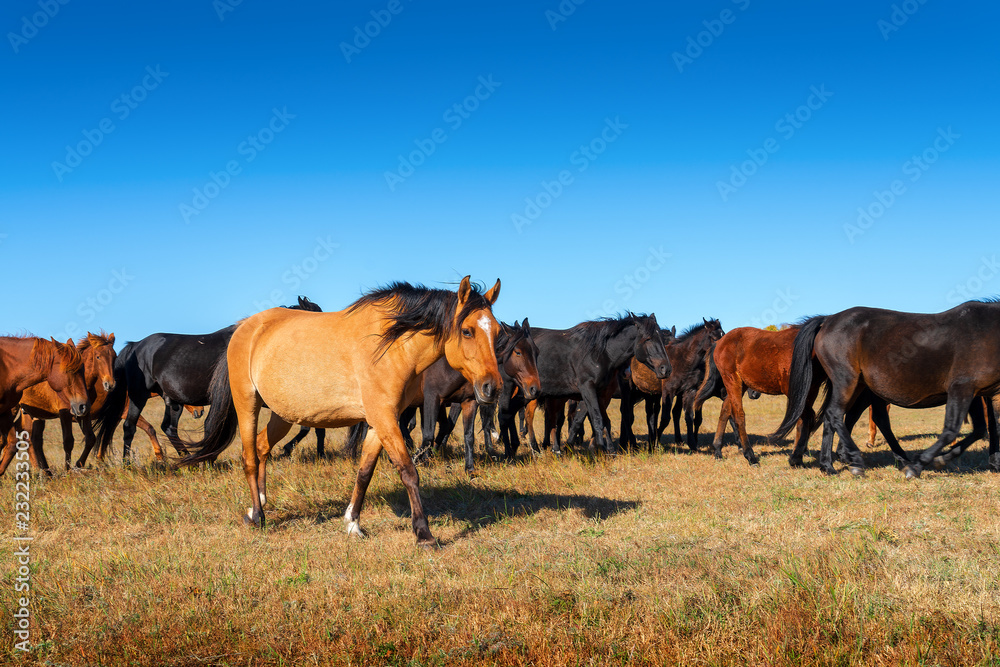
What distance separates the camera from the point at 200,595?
4504mm

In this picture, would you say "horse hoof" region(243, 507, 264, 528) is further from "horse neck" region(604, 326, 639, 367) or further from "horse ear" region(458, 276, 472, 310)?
"horse neck" region(604, 326, 639, 367)

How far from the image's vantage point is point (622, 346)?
40.1 ft

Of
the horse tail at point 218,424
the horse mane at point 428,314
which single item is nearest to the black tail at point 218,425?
the horse tail at point 218,424

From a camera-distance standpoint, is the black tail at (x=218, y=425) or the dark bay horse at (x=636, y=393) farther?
the dark bay horse at (x=636, y=393)

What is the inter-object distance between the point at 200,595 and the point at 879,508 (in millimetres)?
6453

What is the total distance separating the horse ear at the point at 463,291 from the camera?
18.8 feet

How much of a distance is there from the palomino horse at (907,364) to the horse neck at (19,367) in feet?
33.0

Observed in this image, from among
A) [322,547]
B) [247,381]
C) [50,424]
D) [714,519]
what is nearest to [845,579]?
[714,519]

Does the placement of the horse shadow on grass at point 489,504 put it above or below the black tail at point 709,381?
below

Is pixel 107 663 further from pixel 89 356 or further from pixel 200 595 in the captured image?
pixel 89 356

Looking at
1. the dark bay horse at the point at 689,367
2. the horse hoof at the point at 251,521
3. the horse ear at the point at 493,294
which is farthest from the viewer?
the dark bay horse at the point at 689,367

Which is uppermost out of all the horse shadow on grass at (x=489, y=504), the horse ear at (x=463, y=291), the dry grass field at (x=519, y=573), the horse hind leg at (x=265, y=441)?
the horse ear at (x=463, y=291)

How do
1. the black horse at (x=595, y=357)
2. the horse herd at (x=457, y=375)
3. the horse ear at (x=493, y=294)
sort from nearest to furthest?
the horse herd at (x=457, y=375)
the horse ear at (x=493, y=294)
the black horse at (x=595, y=357)

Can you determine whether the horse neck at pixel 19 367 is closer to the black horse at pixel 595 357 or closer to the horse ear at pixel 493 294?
the horse ear at pixel 493 294
